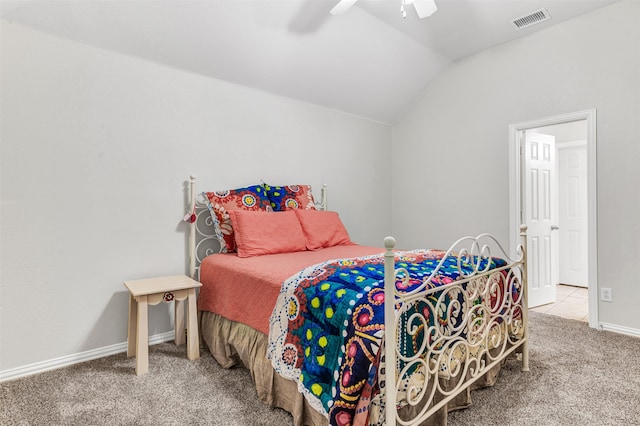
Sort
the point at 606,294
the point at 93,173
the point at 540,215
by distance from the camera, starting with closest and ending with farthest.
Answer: the point at 93,173
the point at 606,294
the point at 540,215

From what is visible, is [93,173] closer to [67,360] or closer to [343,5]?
[67,360]

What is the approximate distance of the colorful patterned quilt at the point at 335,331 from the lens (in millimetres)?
1251

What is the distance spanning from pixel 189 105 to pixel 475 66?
3.06 m

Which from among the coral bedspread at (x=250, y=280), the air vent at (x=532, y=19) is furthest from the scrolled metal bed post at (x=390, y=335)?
the air vent at (x=532, y=19)

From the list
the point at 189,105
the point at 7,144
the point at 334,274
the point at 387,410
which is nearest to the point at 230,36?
the point at 189,105

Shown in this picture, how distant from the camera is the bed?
127 centimetres

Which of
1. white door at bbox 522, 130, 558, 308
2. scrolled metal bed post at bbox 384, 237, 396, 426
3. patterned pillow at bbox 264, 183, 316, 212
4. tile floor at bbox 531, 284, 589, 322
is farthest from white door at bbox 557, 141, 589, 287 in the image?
scrolled metal bed post at bbox 384, 237, 396, 426

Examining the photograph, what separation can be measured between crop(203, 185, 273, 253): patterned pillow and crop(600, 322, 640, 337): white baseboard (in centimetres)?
309

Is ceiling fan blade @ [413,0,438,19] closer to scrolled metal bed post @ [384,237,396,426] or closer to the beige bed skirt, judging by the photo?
scrolled metal bed post @ [384,237,396,426]

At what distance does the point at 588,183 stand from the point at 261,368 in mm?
3142

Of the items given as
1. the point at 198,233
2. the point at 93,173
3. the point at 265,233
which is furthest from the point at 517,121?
the point at 93,173

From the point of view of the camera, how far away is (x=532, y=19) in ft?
10.1

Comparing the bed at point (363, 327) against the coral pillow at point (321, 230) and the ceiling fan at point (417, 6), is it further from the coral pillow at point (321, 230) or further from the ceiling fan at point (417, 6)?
the ceiling fan at point (417, 6)

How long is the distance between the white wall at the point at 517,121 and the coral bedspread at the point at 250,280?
1.75 metres
